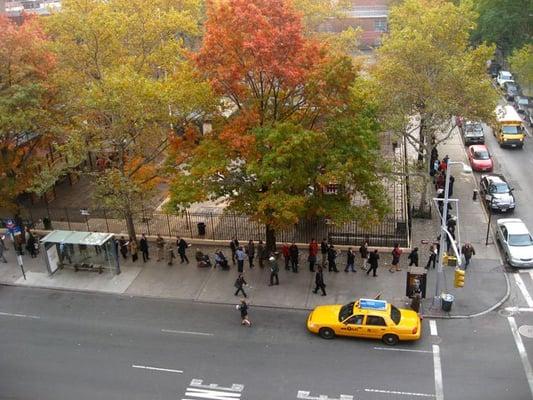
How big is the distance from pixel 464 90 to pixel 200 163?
13.8 metres

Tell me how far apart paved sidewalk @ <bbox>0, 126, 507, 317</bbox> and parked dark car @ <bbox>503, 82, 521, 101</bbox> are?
27227 mm

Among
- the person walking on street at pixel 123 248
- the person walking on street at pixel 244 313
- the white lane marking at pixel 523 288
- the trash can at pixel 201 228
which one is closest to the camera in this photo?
the person walking on street at pixel 244 313

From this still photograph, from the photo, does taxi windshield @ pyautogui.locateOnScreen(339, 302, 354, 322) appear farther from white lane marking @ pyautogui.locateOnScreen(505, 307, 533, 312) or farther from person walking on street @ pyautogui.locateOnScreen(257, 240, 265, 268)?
white lane marking @ pyautogui.locateOnScreen(505, 307, 533, 312)

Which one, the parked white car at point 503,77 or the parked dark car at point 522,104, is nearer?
the parked dark car at point 522,104

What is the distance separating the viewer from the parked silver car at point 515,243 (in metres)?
24.4

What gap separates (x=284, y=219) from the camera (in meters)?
22.3

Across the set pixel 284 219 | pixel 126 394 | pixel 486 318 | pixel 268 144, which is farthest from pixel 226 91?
pixel 486 318

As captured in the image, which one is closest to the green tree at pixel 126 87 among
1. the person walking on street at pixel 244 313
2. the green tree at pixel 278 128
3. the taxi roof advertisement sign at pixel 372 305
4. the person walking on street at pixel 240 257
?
the green tree at pixel 278 128

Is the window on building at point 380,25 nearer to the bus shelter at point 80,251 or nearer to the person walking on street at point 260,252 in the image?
the person walking on street at point 260,252

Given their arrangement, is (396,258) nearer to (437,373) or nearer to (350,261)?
(350,261)

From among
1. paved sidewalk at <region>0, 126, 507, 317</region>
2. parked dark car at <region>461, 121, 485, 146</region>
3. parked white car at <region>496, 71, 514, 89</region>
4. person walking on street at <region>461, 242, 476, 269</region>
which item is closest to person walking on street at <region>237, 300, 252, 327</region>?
paved sidewalk at <region>0, 126, 507, 317</region>

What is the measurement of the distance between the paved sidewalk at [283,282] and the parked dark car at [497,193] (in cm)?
249

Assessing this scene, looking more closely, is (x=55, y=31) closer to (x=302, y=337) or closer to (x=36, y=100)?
(x=36, y=100)

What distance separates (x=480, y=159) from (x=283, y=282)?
18.8 metres
